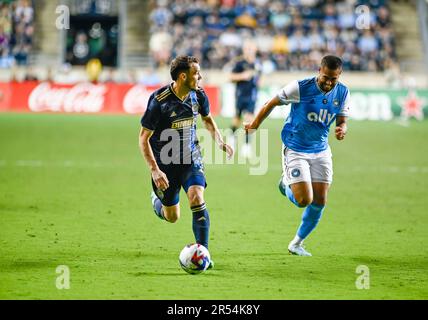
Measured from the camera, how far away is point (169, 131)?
847cm

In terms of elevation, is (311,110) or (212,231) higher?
(311,110)

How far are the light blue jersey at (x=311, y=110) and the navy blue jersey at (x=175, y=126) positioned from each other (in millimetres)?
1056

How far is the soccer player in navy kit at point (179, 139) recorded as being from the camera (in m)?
8.23

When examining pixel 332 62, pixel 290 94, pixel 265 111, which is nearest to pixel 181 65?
pixel 265 111

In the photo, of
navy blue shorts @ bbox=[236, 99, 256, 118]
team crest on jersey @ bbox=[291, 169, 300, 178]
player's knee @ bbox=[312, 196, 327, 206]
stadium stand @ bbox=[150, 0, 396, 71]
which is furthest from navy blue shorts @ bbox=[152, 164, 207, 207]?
stadium stand @ bbox=[150, 0, 396, 71]

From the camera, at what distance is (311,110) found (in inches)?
355

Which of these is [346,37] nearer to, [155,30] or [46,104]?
[155,30]

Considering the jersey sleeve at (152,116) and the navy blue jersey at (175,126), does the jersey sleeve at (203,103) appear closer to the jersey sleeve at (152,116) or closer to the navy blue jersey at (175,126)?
the navy blue jersey at (175,126)

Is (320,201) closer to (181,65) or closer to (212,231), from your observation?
(212,231)

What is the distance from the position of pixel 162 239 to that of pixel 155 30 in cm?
2566

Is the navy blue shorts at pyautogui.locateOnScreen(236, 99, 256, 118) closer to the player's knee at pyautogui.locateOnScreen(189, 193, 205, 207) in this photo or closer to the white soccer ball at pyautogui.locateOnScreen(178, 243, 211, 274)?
the player's knee at pyautogui.locateOnScreen(189, 193, 205, 207)

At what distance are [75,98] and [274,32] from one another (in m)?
9.50

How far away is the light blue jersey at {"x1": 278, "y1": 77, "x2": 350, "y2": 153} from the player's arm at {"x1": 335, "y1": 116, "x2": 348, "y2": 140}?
6cm

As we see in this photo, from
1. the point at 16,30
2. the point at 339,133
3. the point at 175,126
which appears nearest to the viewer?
the point at 175,126
